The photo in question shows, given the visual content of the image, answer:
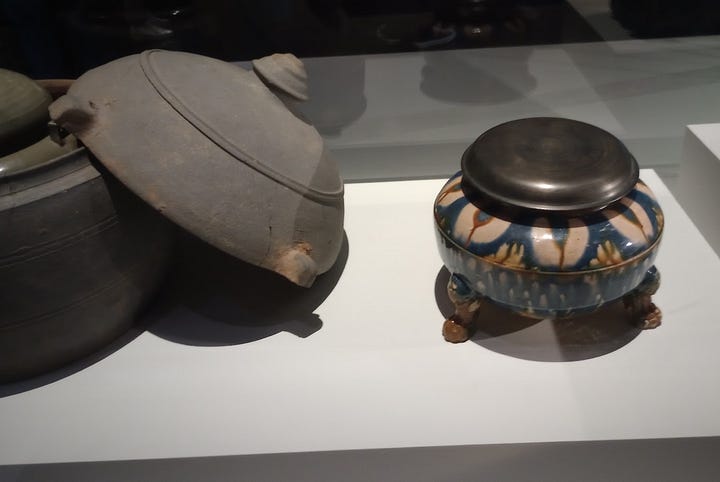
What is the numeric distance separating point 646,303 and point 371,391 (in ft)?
1.69

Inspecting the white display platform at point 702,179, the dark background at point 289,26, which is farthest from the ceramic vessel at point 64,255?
the white display platform at point 702,179

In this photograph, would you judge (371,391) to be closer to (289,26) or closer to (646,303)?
(646,303)

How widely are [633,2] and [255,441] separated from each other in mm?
1386

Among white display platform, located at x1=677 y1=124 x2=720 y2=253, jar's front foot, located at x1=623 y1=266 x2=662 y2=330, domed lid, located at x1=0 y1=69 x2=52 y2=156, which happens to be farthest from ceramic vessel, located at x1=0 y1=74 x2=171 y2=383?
white display platform, located at x1=677 y1=124 x2=720 y2=253

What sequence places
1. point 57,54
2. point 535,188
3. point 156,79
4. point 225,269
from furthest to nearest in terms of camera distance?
point 57,54
point 225,269
point 156,79
point 535,188

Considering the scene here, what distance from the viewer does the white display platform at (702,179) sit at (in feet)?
4.75

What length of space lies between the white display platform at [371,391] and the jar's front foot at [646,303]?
0.02 metres

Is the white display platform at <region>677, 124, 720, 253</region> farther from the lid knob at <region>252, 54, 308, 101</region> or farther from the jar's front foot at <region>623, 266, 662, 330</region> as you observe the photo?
the lid knob at <region>252, 54, 308, 101</region>

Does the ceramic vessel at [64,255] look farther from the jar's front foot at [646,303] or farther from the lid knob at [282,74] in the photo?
the jar's front foot at [646,303]

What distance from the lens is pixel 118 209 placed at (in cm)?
104

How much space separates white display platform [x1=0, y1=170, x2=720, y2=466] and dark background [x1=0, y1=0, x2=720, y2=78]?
69 centimetres

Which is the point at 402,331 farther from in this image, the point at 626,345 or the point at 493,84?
the point at 493,84

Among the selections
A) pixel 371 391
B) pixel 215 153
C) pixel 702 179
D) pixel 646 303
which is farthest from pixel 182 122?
pixel 702 179

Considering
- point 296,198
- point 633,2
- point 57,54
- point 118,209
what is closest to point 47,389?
point 118,209
